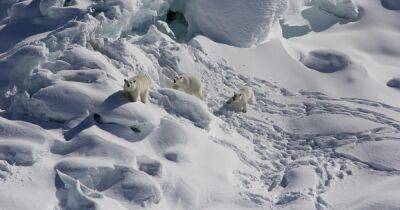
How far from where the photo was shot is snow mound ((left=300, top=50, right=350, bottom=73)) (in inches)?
455

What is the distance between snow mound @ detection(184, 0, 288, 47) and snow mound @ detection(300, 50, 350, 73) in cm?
96

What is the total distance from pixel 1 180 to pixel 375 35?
812cm

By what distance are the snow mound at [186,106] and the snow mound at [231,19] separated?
2.29 m

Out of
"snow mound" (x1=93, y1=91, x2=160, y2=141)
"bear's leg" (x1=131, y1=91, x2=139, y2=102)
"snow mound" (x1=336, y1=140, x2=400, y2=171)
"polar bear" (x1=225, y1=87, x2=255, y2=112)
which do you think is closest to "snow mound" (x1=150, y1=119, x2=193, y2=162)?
"snow mound" (x1=93, y1=91, x2=160, y2=141)

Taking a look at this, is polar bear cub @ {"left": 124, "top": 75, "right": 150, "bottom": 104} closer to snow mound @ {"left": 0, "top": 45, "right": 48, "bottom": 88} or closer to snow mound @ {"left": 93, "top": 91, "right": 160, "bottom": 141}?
snow mound @ {"left": 93, "top": 91, "right": 160, "bottom": 141}

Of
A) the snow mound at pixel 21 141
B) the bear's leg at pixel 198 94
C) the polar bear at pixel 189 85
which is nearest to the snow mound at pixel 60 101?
the snow mound at pixel 21 141

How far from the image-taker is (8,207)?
6.99m

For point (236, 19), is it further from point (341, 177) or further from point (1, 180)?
point (1, 180)

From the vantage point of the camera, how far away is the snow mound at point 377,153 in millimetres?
9180

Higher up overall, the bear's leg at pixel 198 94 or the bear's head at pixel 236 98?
the bear's leg at pixel 198 94

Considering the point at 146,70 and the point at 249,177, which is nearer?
the point at 249,177

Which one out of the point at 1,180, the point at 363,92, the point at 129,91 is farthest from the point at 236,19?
the point at 1,180

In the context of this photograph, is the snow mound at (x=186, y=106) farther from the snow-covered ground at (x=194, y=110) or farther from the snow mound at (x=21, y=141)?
the snow mound at (x=21, y=141)

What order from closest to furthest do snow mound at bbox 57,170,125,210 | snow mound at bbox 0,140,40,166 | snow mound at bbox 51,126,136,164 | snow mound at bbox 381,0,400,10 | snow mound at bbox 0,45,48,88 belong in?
snow mound at bbox 57,170,125,210 < snow mound at bbox 0,140,40,166 < snow mound at bbox 51,126,136,164 < snow mound at bbox 0,45,48,88 < snow mound at bbox 381,0,400,10
